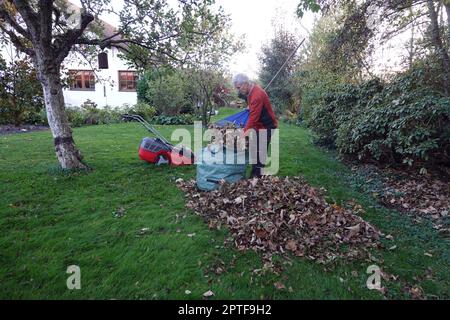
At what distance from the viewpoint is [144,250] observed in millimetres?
3307

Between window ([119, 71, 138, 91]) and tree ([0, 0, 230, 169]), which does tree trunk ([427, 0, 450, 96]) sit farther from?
window ([119, 71, 138, 91])

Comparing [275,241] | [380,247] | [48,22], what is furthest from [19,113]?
[380,247]

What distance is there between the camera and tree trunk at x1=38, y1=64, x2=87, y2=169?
17.2 feet

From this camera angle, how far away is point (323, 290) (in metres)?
2.77

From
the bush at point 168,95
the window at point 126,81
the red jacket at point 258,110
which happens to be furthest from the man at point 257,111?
the window at point 126,81

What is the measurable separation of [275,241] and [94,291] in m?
1.88

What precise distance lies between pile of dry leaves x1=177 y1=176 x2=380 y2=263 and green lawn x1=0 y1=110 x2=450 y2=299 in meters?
0.16

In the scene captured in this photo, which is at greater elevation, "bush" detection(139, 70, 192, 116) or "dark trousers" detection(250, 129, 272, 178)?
"bush" detection(139, 70, 192, 116)

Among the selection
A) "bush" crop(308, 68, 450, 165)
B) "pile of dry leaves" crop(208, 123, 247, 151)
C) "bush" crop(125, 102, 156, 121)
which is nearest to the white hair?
"pile of dry leaves" crop(208, 123, 247, 151)

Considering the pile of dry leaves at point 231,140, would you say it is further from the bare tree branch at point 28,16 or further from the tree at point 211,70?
the tree at point 211,70

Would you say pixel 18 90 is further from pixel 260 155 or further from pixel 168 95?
pixel 260 155

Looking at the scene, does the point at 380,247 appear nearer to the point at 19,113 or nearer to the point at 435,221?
the point at 435,221

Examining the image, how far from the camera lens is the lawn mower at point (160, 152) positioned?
6074mm

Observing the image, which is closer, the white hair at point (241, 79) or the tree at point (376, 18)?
the white hair at point (241, 79)
